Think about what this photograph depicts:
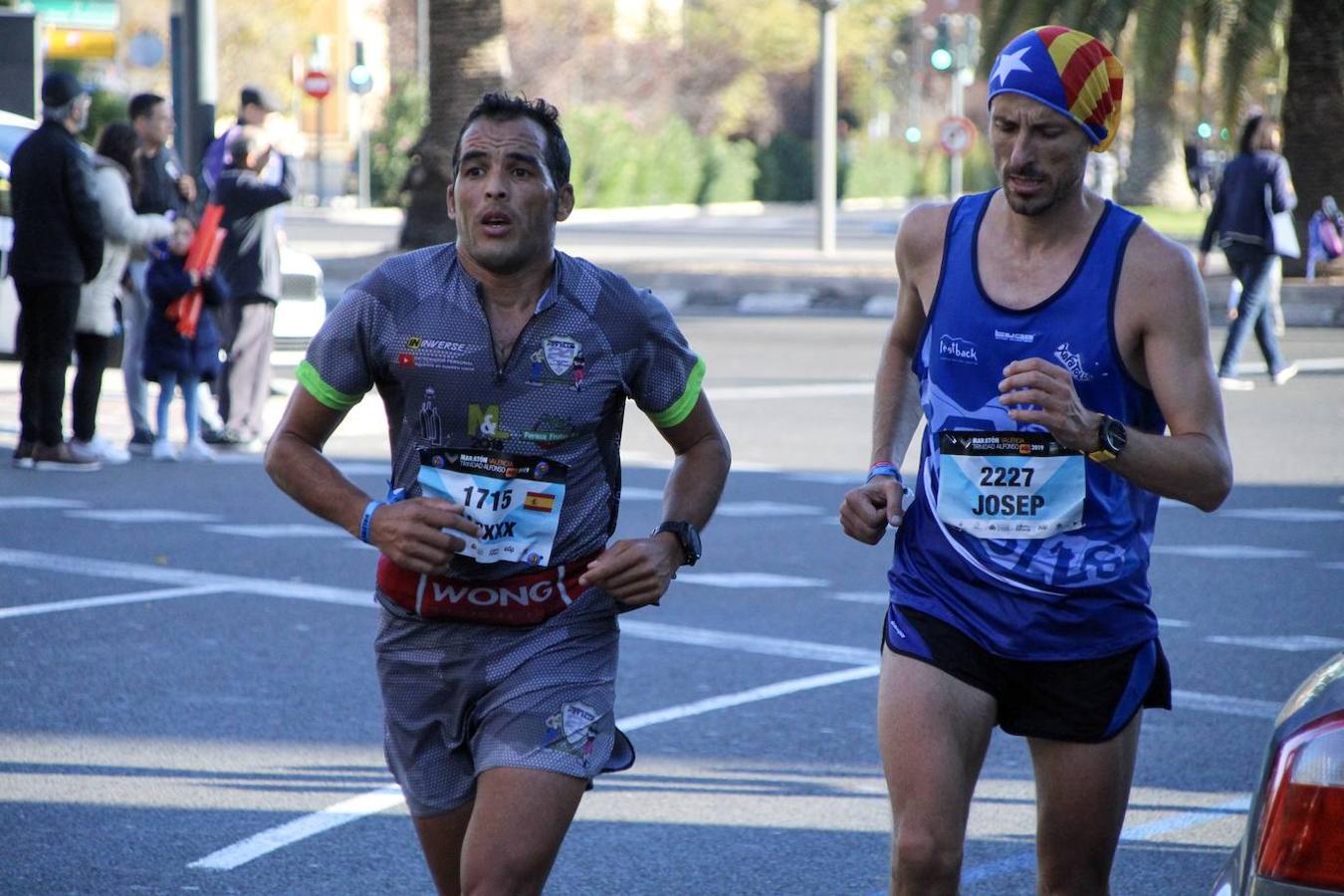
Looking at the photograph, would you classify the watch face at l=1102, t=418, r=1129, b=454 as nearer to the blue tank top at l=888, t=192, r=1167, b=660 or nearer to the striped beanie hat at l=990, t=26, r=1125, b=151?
the blue tank top at l=888, t=192, r=1167, b=660

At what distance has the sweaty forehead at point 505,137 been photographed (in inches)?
151

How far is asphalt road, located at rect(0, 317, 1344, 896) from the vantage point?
552 centimetres

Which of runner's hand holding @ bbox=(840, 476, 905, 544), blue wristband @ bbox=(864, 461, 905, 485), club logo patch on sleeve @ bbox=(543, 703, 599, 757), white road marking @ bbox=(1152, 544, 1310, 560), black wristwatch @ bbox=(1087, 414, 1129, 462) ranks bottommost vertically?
white road marking @ bbox=(1152, 544, 1310, 560)

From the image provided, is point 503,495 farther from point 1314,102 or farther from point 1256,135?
point 1314,102

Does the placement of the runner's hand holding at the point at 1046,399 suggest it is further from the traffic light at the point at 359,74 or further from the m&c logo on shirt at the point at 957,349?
the traffic light at the point at 359,74

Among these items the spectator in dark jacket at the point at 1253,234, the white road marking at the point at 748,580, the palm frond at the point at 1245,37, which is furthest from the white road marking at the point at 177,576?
the palm frond at the point at 1245,37

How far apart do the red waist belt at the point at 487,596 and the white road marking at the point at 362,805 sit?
1.84 m

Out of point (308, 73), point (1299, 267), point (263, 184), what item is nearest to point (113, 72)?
point (308, 73)

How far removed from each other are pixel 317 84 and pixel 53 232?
28.2 m

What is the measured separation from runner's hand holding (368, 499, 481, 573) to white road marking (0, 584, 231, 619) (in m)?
5.23

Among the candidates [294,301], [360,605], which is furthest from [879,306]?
[360,605]

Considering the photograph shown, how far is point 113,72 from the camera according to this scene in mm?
53625

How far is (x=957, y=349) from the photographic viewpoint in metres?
3.94

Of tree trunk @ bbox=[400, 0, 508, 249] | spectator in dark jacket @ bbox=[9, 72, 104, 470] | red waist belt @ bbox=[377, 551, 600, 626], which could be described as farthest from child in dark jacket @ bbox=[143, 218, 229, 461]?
tree trunk @ bbox=[400, 0, 508, 249]
